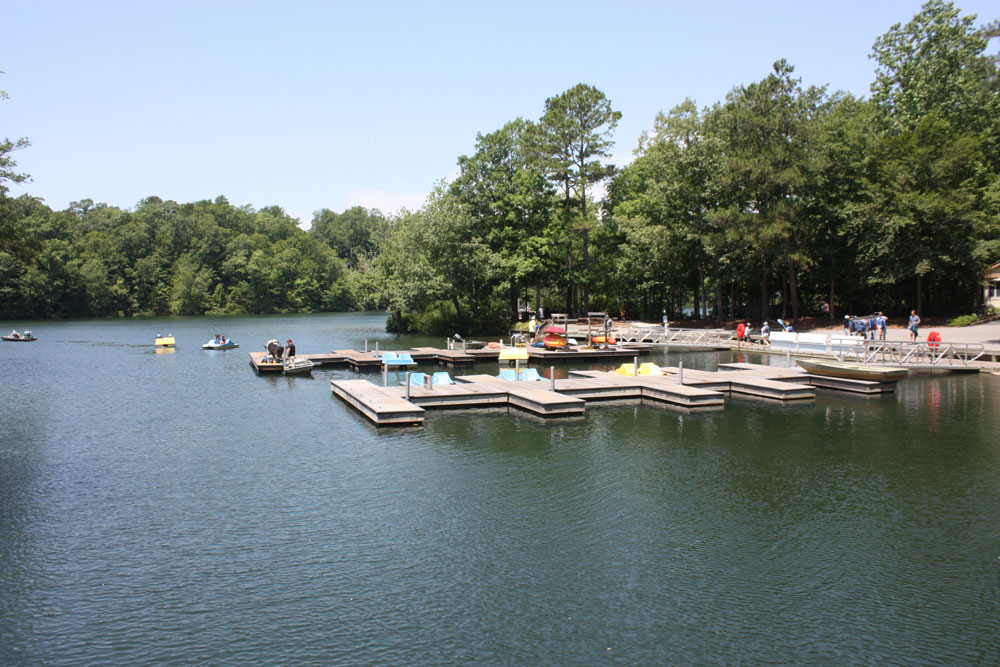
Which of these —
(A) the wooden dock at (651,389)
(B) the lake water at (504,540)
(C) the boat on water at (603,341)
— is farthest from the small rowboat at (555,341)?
(B) the lake water at (504,540)

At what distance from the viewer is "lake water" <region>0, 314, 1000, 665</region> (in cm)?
959

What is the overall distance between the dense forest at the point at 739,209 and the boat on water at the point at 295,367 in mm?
13146

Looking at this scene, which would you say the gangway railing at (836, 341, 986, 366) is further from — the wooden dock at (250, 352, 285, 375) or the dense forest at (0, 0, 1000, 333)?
the wooden dock at (250, 352, 285, 375)

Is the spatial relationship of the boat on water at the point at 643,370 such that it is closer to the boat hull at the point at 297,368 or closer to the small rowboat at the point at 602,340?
the small rowboat at the point at 602,340

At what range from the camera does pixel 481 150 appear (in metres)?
62.7

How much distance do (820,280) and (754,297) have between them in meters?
10.2

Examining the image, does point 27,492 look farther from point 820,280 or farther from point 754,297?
point 754,297

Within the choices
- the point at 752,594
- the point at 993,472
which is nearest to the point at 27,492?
the point at 752,594

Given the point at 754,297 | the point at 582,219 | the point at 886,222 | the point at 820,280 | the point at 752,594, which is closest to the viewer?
the point at 752,594

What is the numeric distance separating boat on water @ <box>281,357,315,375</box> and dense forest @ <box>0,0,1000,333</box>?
13.1m

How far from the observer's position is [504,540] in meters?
13.0

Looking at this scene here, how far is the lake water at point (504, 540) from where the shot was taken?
31.5 ft

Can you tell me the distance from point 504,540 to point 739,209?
1773 inches

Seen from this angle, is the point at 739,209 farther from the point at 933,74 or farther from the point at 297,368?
the point at 297,368
